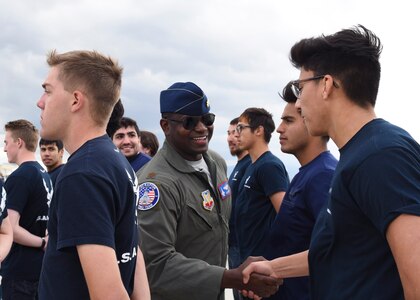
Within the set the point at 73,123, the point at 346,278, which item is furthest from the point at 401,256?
the point at 73,123

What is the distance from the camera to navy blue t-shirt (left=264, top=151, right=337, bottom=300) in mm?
3307

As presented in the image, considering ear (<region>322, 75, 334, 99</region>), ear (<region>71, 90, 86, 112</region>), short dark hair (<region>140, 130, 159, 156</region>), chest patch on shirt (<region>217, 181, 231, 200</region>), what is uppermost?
short dark hair (<region>140, 130, 159, 156</region>)

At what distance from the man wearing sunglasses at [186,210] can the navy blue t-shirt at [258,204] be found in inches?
44.9

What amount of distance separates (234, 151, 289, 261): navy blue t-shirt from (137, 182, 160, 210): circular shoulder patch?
1.80 meters

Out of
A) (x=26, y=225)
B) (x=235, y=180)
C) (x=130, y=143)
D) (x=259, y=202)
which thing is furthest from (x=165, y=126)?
(x=130, y=143)

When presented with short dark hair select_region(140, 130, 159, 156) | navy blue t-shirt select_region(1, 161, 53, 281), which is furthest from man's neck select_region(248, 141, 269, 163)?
short dark hair select_region(140, 130, 159, 156)

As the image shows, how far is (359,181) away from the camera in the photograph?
1856 millimetres

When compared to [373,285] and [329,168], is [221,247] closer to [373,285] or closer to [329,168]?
[329,168]

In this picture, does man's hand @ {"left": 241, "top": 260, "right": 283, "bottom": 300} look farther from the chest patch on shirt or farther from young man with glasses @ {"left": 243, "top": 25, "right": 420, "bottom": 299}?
young man with glasses @ {"left": 243, "top": 25, "right": 420, "bottom": 299}

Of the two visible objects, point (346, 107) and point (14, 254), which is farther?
point (14, 254)

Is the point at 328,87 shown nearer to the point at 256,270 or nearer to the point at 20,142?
the point at 256,270

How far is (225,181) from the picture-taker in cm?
360

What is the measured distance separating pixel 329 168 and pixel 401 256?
1681 mm

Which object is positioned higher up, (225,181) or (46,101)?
(46,101)
